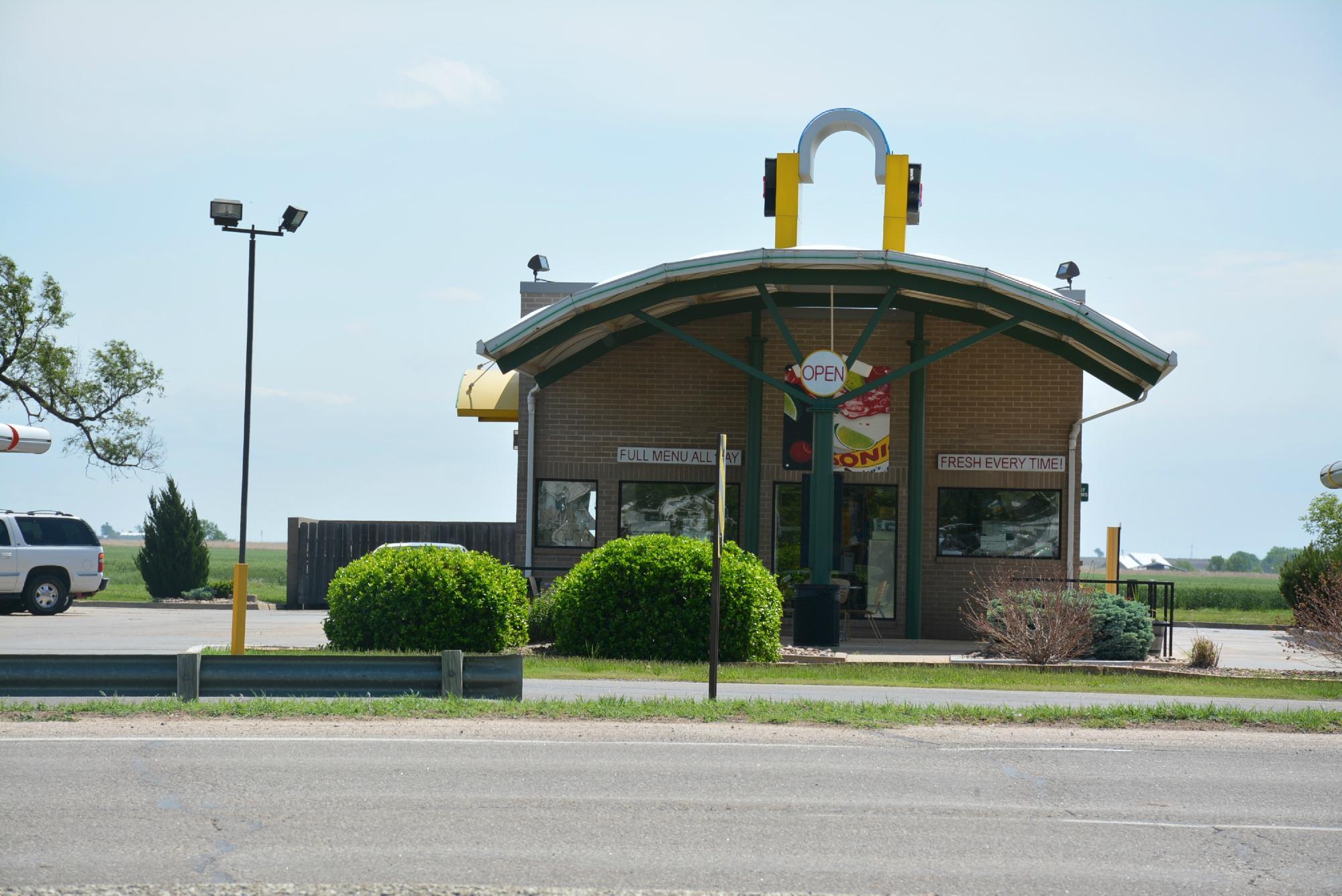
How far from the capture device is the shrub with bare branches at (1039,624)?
59.3ft

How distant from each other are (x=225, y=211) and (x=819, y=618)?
980 cm

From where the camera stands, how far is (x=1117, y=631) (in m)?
18.6

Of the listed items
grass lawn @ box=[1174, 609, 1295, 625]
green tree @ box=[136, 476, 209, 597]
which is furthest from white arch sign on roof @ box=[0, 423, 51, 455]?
grass lawn @ box=[1174, 609, 1295, 625]

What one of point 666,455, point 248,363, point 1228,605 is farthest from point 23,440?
point 1228,605

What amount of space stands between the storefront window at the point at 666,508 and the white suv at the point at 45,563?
39.8ft

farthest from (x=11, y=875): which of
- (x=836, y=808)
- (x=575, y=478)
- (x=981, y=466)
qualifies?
(x=981, y=466)

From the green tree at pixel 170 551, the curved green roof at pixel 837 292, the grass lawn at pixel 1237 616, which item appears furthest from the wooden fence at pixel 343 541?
the grass lawn at pixel 1237 616

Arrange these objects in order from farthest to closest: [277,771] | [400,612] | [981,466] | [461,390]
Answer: [461,390]
[981,466]
[400,612]
[277,771]

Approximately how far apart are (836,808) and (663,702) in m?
4.33

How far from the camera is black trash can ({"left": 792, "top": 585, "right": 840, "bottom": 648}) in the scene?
1969cm

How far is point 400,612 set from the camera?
56.2ft

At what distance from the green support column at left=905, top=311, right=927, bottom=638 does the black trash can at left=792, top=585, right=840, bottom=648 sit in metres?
3.45

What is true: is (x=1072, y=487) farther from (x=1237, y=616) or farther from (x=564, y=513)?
(x=1237, y=616)

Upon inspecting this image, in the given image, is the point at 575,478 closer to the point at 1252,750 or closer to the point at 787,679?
the point at 787,679
